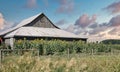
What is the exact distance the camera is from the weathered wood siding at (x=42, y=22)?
57188 millimetres

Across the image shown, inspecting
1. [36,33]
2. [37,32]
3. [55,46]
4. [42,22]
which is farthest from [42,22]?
[55,46]

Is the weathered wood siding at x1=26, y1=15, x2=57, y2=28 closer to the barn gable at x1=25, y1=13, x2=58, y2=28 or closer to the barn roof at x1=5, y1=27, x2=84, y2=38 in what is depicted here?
the barn gable at x1=25, y1=13, x2=58, y2=28

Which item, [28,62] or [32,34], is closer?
[28,62]

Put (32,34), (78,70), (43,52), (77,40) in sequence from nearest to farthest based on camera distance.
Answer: (78,70) < (43,52) < (32,34) < (77,40)

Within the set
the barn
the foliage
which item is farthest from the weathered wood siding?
the foliage

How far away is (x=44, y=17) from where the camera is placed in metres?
59.1

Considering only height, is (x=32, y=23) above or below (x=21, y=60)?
above

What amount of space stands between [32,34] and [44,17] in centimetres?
1068

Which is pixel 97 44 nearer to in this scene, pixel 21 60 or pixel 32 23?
pixel 32 23

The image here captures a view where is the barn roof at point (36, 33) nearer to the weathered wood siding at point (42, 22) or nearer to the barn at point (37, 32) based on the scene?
the barn at point (37, 32)

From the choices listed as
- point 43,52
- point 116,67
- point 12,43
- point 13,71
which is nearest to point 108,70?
point 116,67

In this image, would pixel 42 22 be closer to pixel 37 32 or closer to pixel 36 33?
pixel 37 32

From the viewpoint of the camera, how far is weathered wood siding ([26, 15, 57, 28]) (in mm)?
57188

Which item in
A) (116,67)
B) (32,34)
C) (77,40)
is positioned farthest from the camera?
(77,40)
